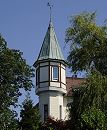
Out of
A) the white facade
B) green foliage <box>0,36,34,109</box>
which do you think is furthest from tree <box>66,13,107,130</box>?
the white facade

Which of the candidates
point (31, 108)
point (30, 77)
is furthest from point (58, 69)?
point (31, 108)

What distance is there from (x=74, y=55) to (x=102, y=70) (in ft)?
6.29

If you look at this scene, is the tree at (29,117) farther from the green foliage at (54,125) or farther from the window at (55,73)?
the window at (55,73)

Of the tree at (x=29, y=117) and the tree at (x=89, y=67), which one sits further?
the tree at (x=29, y=117)

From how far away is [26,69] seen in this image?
4053cm

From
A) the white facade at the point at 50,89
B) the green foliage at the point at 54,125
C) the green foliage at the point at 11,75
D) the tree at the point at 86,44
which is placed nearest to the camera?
the tree at the point at 86,44

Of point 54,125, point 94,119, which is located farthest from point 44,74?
point 94,119

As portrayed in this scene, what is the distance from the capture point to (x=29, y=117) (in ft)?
122

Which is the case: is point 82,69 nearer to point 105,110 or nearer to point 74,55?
point 74,55

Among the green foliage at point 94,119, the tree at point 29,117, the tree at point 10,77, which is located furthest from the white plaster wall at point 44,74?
the green foliage at point 94,119

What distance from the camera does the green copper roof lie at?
52.7m

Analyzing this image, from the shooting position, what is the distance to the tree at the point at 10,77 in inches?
1470

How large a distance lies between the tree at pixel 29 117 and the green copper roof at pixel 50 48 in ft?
49.8

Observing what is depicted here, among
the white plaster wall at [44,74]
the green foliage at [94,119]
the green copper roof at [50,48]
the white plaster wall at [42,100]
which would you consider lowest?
the green foliage at [94,119]
